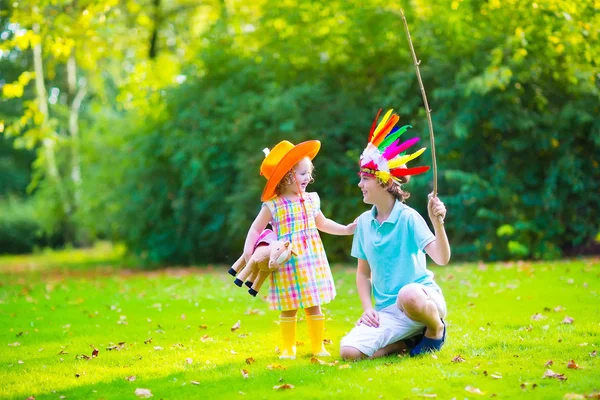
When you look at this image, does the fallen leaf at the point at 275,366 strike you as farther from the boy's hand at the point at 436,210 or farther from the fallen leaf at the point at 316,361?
the boy's hand at the point at 436,210

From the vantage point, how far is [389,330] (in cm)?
499

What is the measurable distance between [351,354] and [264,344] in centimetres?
109

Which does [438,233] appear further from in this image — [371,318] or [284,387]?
[284,387]

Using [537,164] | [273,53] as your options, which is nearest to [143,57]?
[273,53]

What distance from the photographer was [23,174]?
37000 mm

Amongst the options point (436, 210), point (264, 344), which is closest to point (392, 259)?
point (436, 210)

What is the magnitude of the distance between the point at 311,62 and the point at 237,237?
12.6 feet

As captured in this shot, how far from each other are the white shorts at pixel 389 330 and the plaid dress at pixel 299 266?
40 cm

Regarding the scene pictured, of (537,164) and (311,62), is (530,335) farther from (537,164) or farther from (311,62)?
(311,62)

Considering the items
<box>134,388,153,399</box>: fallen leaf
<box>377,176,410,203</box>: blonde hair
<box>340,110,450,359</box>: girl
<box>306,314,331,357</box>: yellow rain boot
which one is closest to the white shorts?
<box>340,110,450,359</box>: girl

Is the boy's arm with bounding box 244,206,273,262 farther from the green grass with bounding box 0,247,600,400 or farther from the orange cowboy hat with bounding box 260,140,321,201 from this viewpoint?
the green grass with bounding box 0,247,600,400

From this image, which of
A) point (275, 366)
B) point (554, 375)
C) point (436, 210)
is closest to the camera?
point (554, 375)

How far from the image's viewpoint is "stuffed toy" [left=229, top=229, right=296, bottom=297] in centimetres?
497

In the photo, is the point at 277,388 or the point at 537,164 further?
the point at 537,164
